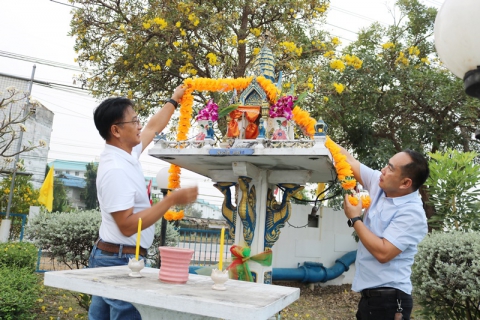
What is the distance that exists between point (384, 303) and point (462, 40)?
4.77ft

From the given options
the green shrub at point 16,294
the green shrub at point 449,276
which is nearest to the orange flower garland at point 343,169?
the green shrub at point 449,276

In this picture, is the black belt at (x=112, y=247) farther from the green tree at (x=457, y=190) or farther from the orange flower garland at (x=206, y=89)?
the green tree at (x=457, y=190)

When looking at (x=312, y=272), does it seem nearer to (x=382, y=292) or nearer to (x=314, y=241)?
(x=314, y=241)

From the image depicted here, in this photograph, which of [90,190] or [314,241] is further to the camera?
[90,190]

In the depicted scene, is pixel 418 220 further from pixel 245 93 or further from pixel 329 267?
pixel 329 267

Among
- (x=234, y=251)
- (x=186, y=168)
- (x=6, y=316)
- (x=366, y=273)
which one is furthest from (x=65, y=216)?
(x=366, y=273)

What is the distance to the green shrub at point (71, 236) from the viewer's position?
18.5 feet

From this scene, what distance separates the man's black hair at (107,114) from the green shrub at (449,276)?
3502 mm

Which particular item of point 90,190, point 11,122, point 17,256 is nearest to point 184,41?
point 11,122

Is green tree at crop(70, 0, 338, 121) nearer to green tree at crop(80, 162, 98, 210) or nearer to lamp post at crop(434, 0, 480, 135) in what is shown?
lamp post at crop(434, 0, 480, 135)

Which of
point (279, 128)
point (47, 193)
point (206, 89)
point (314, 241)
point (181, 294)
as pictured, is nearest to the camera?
point (181, 294)

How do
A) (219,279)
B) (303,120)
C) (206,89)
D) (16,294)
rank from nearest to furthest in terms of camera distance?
(219,279) < (303,120) < (206,89) < (16,294)

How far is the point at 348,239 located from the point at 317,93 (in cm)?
365

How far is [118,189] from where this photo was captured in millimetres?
2004
